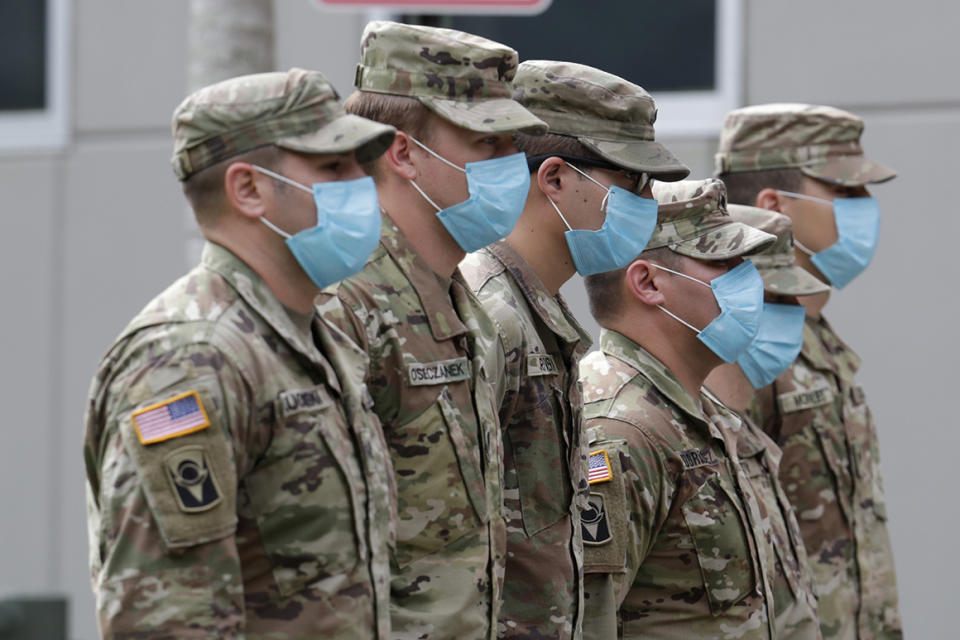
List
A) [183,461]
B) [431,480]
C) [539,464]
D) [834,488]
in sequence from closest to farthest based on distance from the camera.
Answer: [183,461] → [431,480] → [539,464] → [834,488]

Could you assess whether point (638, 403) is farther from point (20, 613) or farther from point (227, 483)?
point (20, 613)

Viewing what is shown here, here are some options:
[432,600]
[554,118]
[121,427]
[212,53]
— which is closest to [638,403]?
[554,118]

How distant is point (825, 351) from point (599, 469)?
1701mm

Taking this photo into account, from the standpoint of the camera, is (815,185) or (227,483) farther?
(815,185)

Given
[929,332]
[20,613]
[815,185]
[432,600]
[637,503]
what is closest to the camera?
[20,613]

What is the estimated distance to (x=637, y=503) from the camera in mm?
3445

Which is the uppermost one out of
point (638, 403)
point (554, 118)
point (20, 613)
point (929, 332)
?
point (554, 118)

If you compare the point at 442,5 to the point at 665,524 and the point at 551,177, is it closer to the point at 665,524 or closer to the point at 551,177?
the point at 551,177

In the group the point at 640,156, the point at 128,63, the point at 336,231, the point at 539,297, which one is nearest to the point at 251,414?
the point at 336,231

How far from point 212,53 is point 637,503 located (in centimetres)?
270

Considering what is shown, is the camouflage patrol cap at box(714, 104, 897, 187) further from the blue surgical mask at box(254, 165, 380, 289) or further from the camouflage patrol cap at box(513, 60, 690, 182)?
the blue surgical mask at box(254, 165, 380, 289)

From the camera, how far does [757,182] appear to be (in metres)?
5.25

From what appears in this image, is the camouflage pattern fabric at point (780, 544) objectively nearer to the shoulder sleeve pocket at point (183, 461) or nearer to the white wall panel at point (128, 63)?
the shoulder sleeve pocket at point (183, 461)

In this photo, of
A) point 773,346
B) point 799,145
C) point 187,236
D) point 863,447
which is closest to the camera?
point 773,346
